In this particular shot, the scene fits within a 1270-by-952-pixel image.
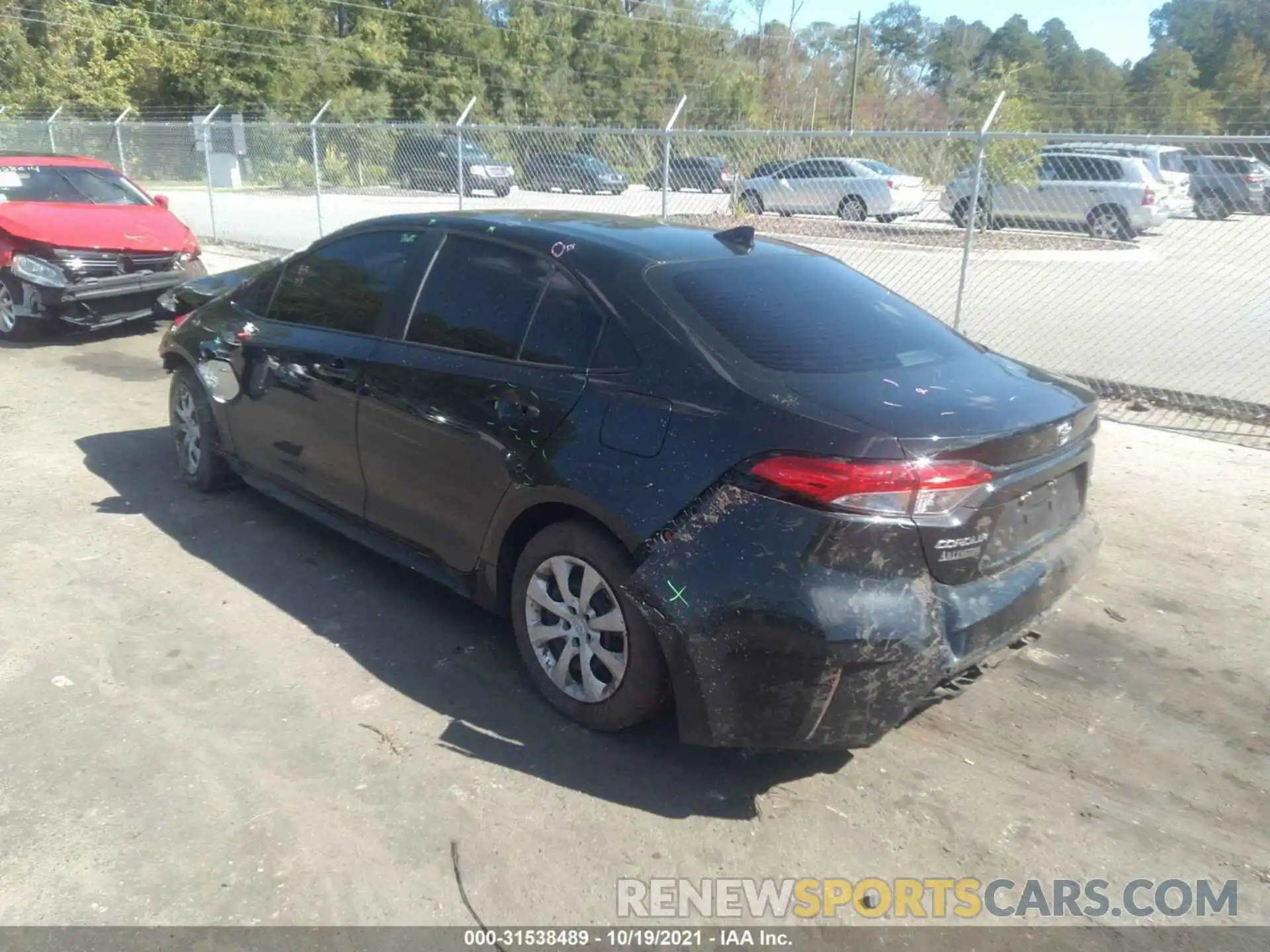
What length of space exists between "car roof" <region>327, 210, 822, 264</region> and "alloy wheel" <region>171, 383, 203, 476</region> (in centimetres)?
181

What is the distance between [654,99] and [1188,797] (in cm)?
5633

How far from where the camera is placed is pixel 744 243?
4.09 m

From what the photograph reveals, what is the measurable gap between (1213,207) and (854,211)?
4.95 metres

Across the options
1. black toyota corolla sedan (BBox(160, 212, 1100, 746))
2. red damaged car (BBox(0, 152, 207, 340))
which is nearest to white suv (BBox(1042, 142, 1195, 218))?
black toyota corolla sedan (BBox(160, 212, 1100, 746))

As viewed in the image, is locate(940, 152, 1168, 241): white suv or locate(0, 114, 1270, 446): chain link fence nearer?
locate(0, 114, 1270, 446): chain link fence

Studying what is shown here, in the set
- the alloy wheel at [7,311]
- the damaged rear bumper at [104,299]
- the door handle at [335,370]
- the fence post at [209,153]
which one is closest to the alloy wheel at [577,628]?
the door handle at [335,370]

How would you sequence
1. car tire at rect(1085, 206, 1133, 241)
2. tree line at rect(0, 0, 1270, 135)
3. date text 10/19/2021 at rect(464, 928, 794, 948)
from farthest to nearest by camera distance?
tree line at rect(0, 0, 1270, 135)
car tire at rect(1085, 206, 1133, 241)
date text 10/19/2021 at rect(464, 928, 794, 948)

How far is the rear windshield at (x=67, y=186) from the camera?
9.78 meters

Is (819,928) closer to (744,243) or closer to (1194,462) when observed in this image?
(744,243)

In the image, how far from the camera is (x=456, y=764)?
3.35 metres

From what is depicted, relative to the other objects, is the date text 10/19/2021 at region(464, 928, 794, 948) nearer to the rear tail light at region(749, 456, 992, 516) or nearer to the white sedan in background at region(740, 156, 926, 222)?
the rear tail light at region(749, 456, 992, 516)

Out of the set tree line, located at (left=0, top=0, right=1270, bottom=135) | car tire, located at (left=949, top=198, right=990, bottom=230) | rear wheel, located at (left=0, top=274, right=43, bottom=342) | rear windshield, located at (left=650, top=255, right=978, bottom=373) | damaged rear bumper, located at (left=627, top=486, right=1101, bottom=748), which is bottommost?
rear wheel, located at (left=0, top=274, right=43, bottom=342)

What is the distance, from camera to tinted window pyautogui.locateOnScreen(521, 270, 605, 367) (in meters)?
3.52

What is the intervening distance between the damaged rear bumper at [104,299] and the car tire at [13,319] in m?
0.21
